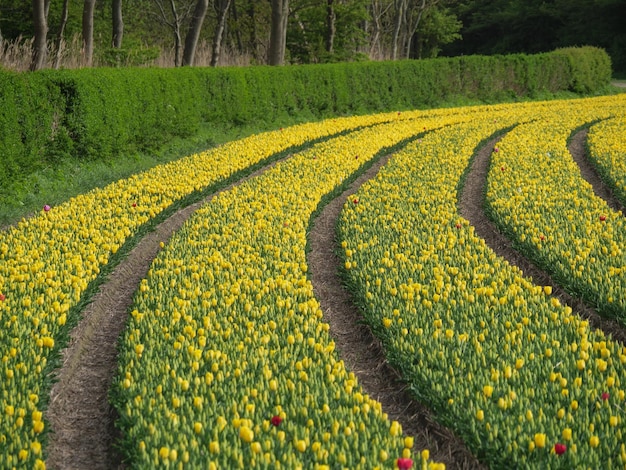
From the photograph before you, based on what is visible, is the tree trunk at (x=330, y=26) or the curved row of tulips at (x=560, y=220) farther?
the tree trunk at (x=330, y=26)

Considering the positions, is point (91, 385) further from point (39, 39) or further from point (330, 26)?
point (330, 26)

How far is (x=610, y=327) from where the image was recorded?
611 centimetres

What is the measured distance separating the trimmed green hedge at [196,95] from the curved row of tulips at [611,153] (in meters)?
7.91

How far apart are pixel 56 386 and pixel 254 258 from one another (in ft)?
8.38

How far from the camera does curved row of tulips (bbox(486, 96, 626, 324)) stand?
6.63 meters

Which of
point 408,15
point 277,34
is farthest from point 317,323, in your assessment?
point 408,15

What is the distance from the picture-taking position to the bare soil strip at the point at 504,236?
247 inches

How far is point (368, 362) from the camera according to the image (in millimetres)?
5680

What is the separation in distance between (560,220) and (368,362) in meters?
4.10

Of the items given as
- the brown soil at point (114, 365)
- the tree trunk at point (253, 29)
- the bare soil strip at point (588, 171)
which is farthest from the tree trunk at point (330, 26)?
the brown soil at point (114, 365)

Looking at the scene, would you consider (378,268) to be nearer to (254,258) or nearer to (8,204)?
(254,258)

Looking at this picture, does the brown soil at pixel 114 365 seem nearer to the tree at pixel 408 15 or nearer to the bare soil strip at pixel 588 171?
the bare soil strip at pixel 588 171

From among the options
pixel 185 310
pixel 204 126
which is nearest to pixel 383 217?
pixel 185 310

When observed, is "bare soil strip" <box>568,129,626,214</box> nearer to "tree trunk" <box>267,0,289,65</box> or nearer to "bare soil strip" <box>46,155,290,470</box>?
"bare soil strip" <box>46,155,290,470</box>
